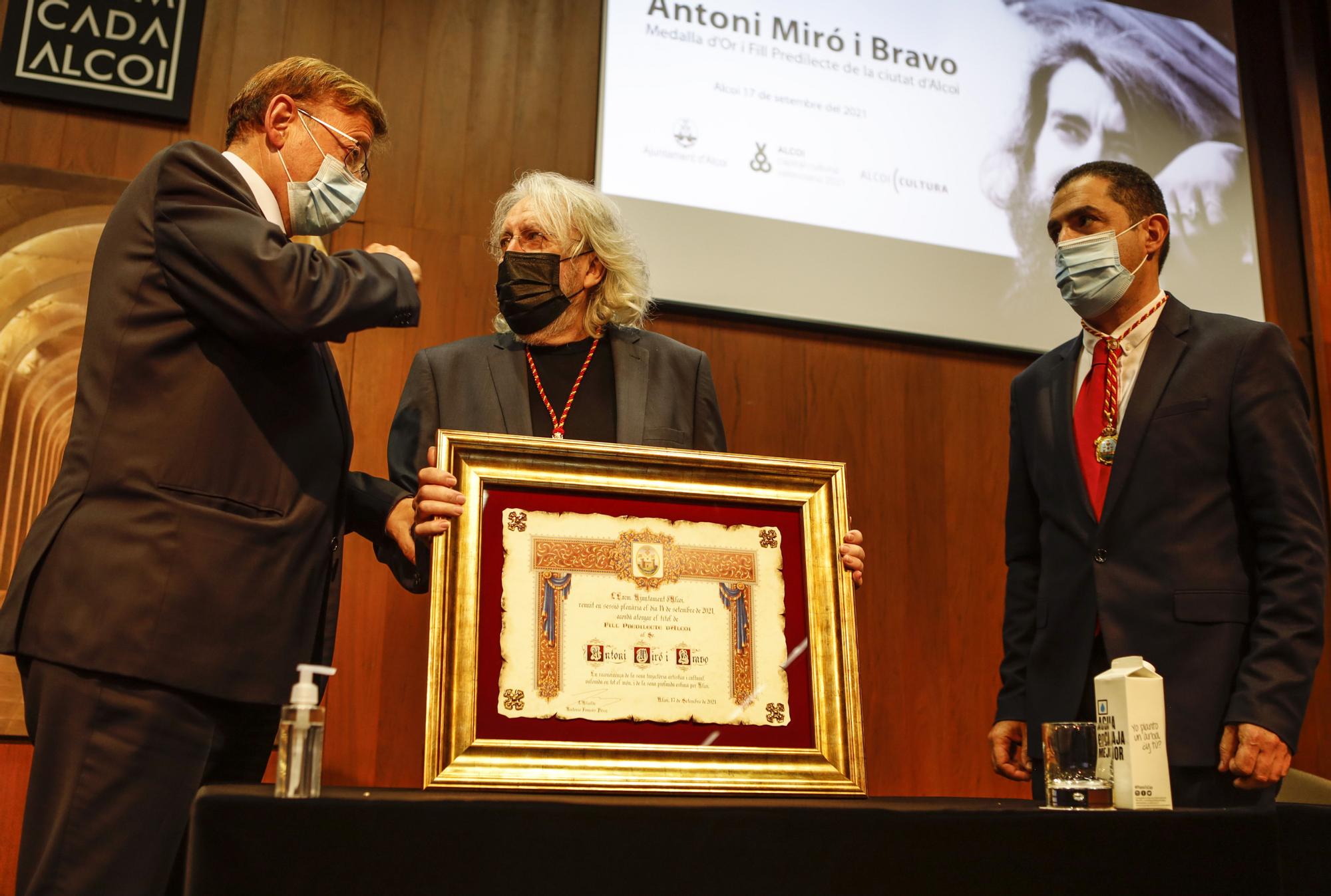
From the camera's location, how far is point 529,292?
6.73ft

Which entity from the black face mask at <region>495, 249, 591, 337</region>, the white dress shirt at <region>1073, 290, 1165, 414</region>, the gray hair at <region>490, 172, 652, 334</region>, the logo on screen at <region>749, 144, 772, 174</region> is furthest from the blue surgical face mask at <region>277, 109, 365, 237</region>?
the logo on screen at <region>749, 144, 772, 174</region>

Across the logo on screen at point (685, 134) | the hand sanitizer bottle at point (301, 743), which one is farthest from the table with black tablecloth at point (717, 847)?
the logo on screen at point (685, 134)

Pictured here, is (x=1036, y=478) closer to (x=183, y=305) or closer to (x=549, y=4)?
(x=183, y=305)

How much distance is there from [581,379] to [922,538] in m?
1.86

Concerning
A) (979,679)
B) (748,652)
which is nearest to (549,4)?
(979,679)

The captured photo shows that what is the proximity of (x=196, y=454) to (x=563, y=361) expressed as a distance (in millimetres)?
823

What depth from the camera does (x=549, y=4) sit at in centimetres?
360

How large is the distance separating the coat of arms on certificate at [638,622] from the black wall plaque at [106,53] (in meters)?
2.41

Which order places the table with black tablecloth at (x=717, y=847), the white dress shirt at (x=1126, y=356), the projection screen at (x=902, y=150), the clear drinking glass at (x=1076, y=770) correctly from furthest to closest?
the projection screen at (x=902, y=150), the white dress shirt at (x=1126, y=356), the clear drinking glass at (x=1076, y=770), the table with black tablecloth at (x=717, y=847)

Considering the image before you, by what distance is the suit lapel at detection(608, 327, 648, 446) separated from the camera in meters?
2.00

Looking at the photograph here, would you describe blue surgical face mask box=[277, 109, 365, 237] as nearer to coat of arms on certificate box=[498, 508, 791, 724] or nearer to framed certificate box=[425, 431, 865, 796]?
framed certificate box=[425, 431, 865, 796]

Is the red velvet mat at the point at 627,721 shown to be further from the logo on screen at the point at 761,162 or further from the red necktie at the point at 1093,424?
the logo on screen at the point at 761,162

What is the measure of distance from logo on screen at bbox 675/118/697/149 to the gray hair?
1338 millimetres

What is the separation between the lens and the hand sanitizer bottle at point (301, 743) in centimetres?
102
